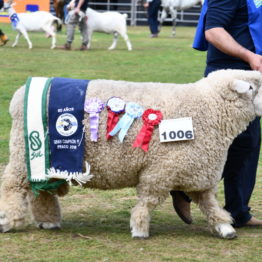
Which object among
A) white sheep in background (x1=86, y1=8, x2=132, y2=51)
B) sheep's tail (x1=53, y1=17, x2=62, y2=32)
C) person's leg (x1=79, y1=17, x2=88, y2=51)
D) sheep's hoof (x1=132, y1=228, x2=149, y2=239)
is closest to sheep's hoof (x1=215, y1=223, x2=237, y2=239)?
sheep's hoof (x1=132, y1=228, x2=149, y2=239)

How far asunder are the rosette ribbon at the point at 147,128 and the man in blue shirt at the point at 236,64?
25.5 inches

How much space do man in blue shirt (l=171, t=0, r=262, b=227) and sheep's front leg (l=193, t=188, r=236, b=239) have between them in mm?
223

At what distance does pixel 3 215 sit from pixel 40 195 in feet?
1.01

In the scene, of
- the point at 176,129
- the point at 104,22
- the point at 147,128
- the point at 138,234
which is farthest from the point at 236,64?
the point at 104,22

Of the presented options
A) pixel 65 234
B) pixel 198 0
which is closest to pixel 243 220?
pixel 65 234

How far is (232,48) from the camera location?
4.98 meters

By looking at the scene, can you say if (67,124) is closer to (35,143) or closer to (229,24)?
(35,143)

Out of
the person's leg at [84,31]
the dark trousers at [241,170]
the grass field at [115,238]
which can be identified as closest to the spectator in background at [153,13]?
the person's leg at [84,31]

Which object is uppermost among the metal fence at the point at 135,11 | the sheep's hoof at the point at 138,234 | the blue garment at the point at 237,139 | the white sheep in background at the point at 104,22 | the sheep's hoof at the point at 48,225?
the blue garment at the point at 237,139

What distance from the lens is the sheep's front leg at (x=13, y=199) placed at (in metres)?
4.99

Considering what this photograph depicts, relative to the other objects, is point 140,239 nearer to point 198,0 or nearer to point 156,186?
point 156,186

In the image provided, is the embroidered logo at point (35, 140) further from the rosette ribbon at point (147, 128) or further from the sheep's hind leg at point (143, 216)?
the sheep's hind leg at point (143, 216)

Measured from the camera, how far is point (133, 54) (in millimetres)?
19562

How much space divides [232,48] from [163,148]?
80 cm
